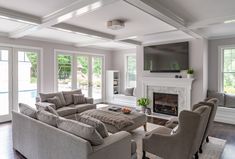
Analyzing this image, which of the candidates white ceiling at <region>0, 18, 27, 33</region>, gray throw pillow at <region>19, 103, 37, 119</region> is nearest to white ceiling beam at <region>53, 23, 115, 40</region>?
white ceiling at <region>0, 18, 27, 33</region>

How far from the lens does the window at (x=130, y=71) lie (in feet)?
26.6

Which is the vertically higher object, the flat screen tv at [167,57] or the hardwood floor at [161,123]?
the flat screen tv at [167,57]

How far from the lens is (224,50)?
561cm

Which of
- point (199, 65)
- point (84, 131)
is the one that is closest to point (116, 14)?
point (84, 131)

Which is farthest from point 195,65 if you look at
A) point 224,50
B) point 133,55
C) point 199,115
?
point 199,115

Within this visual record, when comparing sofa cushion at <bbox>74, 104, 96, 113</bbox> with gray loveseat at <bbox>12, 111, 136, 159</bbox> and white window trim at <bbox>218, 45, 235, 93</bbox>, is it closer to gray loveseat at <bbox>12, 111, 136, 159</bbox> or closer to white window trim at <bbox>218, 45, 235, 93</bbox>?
gray loveseat at <bbox>12, 111, 136, 159</bbox>

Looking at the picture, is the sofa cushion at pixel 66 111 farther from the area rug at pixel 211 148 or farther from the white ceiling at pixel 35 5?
the white ceiling at pixel 35 5

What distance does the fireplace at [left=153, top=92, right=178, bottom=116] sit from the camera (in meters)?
6.03

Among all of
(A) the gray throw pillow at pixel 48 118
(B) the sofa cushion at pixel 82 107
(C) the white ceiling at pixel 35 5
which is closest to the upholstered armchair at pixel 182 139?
(A) the gray throw pillow at pixel 48 118

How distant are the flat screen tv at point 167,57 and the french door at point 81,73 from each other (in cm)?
263

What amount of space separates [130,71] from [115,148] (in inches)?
245

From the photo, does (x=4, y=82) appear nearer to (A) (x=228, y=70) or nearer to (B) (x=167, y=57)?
(B) (x=167, y=57)

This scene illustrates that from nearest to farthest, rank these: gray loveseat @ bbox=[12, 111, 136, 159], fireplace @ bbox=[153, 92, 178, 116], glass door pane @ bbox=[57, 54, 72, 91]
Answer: gray loveseat @ bbox=[12, 111, 136, 159] → fireplace @ bbox=[153, 92, 178, 116] → glass door pane @ bbox=[57, 54, 72, 91]

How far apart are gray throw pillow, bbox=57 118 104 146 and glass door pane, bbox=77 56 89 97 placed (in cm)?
528
